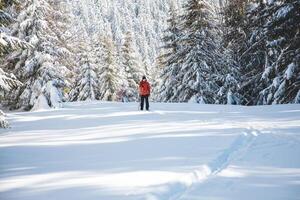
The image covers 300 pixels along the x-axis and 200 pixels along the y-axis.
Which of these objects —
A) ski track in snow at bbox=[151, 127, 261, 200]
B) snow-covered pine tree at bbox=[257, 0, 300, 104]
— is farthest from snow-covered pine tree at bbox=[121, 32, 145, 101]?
ski track in snow at bbox=[151, 127, 261, 200]

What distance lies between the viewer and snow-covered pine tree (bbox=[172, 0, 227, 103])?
3189 cm

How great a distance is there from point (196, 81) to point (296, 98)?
466 inches

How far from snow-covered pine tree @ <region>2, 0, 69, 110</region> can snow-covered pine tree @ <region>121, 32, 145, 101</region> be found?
20.8 m

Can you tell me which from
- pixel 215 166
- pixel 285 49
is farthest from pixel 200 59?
pixel 215 166

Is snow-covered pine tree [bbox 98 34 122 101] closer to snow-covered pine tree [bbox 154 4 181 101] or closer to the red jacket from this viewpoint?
snow-covered pine tree [bbox 154 4 181 101]

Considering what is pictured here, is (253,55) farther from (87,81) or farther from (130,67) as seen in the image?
(130,67)

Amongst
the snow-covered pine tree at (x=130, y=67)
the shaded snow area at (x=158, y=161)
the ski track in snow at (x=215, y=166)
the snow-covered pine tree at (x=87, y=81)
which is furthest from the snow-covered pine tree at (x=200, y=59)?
the ski track in snow at (x=215, y=166)

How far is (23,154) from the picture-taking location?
35.5 feet

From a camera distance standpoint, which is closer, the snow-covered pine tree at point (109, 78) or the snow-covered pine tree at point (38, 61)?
the snow-covered pine tree at point (38, 61)

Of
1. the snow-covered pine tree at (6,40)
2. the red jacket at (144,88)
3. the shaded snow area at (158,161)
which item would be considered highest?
the snow-covered pine tree at (6,40)

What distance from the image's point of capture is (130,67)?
51750 mm

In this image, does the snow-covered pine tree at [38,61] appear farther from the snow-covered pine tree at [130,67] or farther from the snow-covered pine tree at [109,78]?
the snow-covered pine tree at [130,67]

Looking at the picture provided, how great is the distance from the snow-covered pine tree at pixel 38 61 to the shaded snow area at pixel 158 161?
12401 millimetres

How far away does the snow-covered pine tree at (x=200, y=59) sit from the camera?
31891 mm
